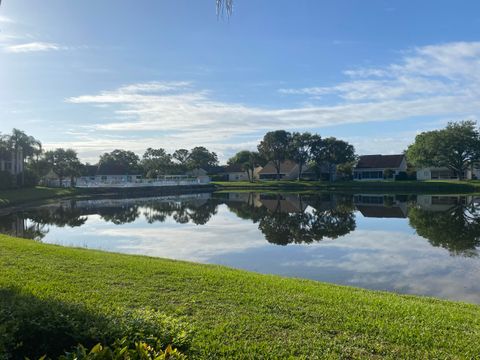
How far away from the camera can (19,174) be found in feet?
185

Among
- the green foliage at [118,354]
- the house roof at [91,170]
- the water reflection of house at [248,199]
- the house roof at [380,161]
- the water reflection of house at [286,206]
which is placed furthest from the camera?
the house roof at [91,170]

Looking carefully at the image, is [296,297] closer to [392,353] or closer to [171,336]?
[392,353]

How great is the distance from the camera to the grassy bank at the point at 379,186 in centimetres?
5331

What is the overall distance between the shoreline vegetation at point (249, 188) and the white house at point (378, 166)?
42.3 feet

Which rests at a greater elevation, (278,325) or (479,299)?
(278,325)

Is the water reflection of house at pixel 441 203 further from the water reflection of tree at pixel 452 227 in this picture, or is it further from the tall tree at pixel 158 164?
the tall tree at pixel 158 164

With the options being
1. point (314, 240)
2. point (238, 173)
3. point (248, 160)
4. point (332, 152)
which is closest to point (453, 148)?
point (332, 152)

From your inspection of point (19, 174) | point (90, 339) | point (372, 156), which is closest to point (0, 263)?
point (90, 339)

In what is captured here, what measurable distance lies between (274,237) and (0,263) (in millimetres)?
13058

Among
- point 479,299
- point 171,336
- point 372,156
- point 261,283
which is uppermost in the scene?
point 372,156

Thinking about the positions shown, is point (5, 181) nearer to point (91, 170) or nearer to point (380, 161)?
point (91, 170)

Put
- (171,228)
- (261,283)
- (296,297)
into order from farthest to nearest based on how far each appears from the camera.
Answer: (171,228) < (261,283) < (296,297)

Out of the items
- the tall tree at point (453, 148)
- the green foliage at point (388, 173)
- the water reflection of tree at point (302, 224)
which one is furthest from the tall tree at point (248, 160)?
the water reflection of tree at point (302, 224)

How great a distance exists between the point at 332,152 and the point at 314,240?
192ft
